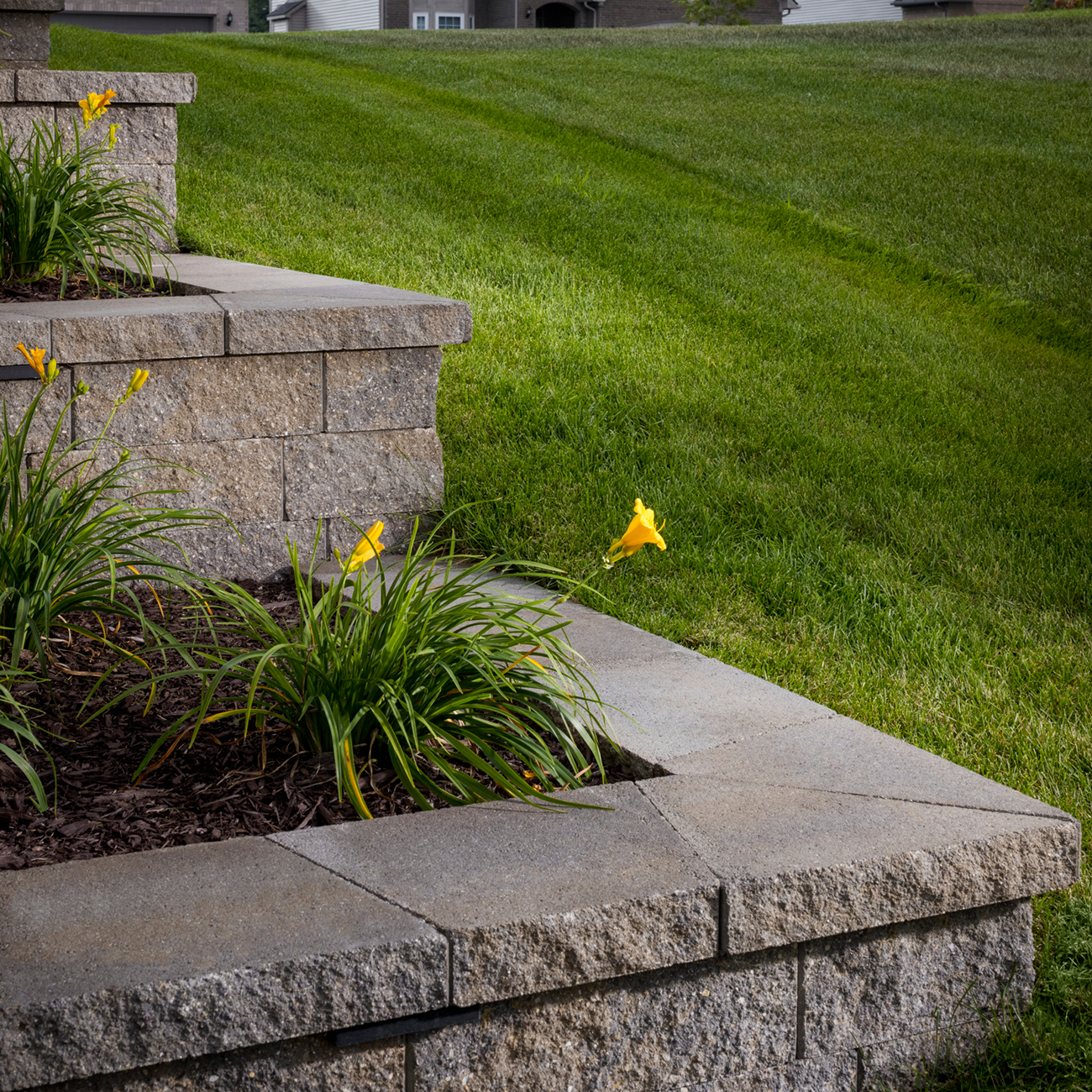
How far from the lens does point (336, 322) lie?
4133 millimetres

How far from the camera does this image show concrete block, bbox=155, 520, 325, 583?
4.12 m

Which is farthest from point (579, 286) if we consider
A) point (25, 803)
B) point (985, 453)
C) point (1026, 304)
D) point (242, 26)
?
point (242, 26)

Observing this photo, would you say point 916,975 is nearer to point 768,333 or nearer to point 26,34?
point 768,333

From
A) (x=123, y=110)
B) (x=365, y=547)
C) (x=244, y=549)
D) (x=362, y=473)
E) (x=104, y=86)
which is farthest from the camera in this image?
(x=123, y=110)

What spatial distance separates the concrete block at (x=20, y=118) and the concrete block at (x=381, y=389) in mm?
2801

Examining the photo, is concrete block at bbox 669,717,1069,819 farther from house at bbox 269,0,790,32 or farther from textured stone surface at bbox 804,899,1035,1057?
house at bbox 269,0,790,32

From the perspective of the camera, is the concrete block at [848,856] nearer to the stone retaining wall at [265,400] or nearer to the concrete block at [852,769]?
the concrete block at [852,769]

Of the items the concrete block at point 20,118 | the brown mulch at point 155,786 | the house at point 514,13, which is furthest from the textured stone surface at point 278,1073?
the house at point 514,13

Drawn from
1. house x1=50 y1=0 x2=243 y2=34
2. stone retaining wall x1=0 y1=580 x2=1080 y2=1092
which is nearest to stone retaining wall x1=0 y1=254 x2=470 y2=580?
stone retaining wall x1=0 y1=580 x2=1080 y2=1092

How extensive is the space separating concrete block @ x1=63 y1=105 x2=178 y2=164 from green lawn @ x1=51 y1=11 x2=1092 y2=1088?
0.69 metres

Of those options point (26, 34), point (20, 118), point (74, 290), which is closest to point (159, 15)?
point (26, 34)

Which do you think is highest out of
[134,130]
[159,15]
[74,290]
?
[159,15]

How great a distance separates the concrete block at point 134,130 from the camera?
19.9 feet

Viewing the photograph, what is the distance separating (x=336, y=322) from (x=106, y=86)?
2732mm
